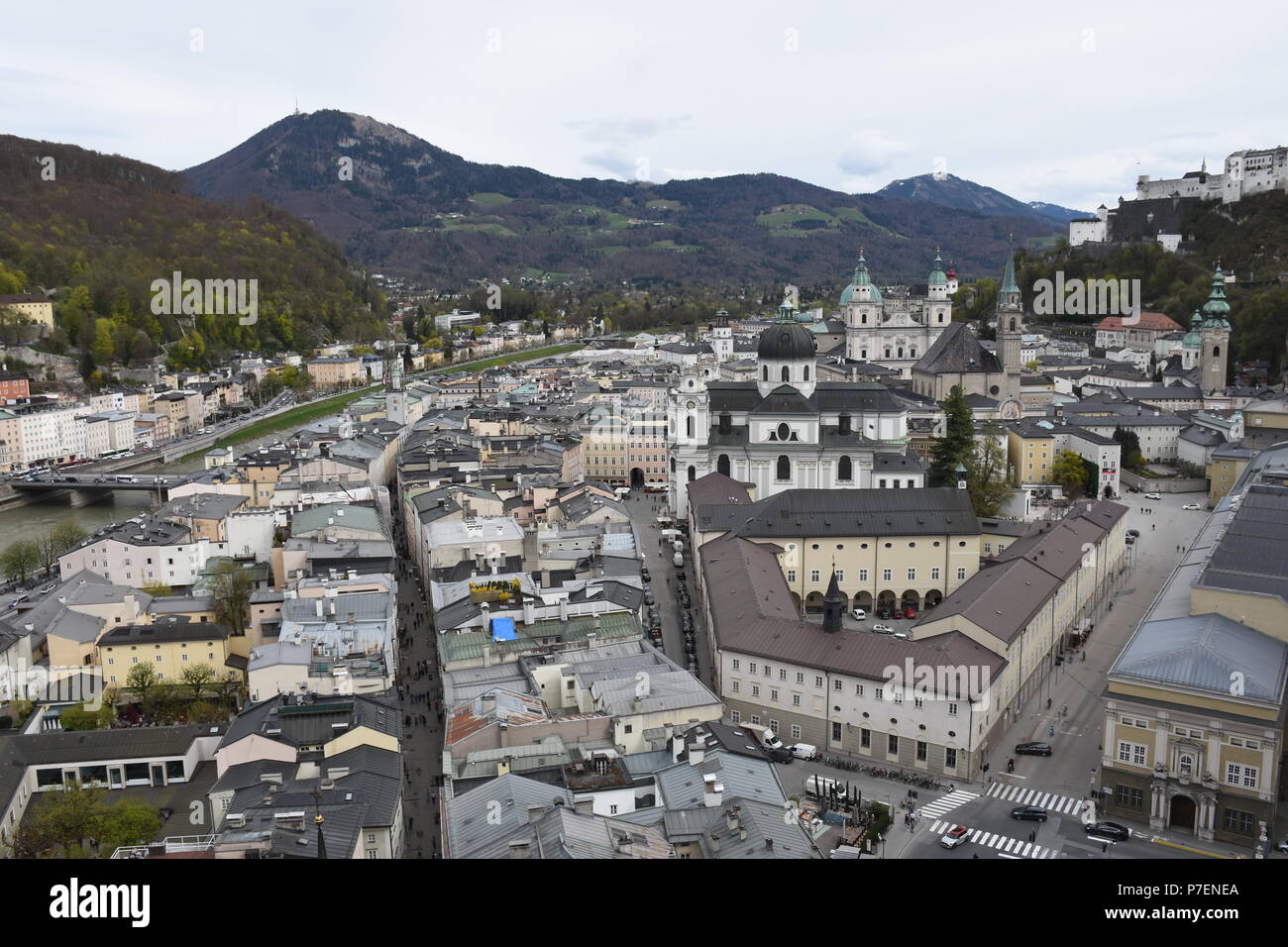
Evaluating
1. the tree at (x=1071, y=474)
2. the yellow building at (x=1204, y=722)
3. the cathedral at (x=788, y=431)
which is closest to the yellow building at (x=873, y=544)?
the cathedral at (x=788, y=431)

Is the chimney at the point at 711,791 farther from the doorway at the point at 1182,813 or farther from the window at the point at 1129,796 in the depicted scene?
the doorway at the point at 1182,813

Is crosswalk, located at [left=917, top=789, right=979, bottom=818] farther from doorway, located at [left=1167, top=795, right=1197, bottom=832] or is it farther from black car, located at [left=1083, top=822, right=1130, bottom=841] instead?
doorway, located at [left=1167, top=795, right=1197, bottom=832]

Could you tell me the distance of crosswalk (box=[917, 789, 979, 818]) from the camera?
1998 cm

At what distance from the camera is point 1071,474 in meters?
45.9

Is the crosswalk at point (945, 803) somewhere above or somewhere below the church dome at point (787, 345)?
below

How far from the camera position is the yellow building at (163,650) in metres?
25.9

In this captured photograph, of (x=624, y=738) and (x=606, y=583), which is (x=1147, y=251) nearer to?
(x=606, y=583)

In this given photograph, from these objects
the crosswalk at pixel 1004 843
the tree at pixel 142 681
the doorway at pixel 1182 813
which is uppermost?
the tree at pixel 142 681

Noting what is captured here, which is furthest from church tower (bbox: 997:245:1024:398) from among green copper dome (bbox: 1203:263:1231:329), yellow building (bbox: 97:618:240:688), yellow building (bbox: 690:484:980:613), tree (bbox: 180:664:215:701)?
→ tree (bbox: 180:664:215:701)

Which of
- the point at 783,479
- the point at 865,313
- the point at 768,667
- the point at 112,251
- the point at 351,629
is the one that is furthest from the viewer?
the point at 112,251

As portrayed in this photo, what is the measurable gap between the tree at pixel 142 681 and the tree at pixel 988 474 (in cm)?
2641
